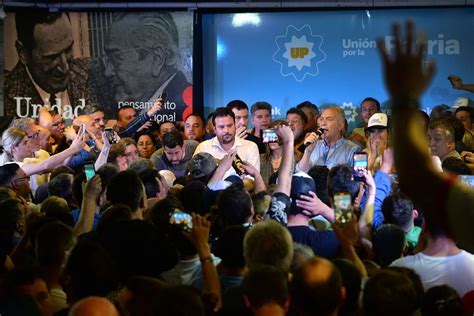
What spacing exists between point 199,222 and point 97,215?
1818mm

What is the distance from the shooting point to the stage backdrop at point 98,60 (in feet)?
36.0

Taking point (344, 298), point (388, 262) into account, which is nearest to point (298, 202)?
point (388, 262)

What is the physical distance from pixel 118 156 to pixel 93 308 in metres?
4.77

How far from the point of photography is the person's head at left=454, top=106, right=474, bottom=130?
930 cm

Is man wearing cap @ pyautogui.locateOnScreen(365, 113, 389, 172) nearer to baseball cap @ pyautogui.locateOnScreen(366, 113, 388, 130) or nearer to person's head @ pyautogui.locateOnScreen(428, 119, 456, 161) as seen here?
baseball cap @ pyautogui.locateOnScreen(366, 113, 388, 130)

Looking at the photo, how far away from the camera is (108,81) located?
11.0m

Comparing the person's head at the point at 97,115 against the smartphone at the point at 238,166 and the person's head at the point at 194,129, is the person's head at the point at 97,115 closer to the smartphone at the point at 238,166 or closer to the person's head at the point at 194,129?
the person's head at the point at 194,129

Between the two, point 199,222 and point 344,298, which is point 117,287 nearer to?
point 199,222

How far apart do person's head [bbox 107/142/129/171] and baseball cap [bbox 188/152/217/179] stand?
1.36 meters

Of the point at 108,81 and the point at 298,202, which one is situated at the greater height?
the point at 108,81

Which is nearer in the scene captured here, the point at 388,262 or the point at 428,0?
the point at 388,262

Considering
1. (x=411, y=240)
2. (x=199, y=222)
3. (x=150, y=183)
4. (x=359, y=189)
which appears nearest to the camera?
(x=199, y=222)

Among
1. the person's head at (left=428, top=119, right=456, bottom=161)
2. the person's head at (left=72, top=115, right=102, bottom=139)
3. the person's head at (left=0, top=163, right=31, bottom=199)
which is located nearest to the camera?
the person's head at (left=0, top=163, right=31, bottom=199)

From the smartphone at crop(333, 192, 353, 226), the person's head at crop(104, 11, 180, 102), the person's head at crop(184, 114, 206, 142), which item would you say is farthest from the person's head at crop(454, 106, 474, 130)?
the smartphone at crop(333, 192, 353, 226)
